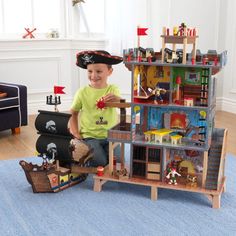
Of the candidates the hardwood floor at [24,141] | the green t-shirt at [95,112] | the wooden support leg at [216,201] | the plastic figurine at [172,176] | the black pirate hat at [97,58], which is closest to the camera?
the wooden support leg at [216,201]

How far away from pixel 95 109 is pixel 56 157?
424 millimetres

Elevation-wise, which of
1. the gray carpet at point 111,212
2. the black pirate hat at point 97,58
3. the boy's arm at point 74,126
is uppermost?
the black pirate hat at point 97,58

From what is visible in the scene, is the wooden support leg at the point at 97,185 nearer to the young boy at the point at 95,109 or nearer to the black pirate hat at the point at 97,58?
the young boy at the point at 95,109

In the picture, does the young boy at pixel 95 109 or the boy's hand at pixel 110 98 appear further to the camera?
the young boy at pixel 95 109

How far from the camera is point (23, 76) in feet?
16.0

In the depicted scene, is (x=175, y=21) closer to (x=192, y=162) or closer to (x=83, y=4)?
(x=83, y=4)

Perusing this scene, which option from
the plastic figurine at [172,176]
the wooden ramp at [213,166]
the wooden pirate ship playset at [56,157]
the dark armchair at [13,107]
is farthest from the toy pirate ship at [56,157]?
the dark armchair at [13,107]

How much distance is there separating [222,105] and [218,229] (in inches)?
128

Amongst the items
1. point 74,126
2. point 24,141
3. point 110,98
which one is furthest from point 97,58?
point 24,141

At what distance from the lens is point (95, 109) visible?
2865 millimetres

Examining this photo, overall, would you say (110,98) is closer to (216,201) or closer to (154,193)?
(154,193)

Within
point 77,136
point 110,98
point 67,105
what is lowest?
point 67,105

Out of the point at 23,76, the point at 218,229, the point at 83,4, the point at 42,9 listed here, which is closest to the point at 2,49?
the point at 23,76

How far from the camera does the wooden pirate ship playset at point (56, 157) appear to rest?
258 cm
